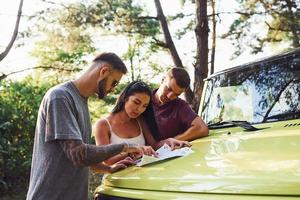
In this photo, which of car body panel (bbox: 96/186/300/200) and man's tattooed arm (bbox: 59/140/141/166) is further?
man's tattooed arm (bbox: 59/140/141/166)

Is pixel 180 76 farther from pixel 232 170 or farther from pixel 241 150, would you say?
pixel 232 170

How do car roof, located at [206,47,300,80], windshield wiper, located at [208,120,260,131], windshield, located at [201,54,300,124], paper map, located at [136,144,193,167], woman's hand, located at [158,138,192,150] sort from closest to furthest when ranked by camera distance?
paper map, located at [136,144,193,167] → woman's hand, located at [158,138,192,150] → windshield wiper, located at [208,120,260,131] → windshield, located at [201,54,300,124] → car roof, located at [206,47,300,80]

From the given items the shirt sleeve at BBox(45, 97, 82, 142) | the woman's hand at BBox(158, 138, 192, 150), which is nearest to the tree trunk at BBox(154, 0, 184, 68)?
the woman's hand at BBox(158, 138, 192, 150)

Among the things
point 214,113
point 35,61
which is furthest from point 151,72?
point 214,113

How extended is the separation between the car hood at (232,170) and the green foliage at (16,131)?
642 centimetres

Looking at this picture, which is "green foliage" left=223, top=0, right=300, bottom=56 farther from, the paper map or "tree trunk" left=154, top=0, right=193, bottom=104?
the paper map

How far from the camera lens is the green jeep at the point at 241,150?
1.73 m

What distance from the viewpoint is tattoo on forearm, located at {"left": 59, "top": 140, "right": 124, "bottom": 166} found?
2.20m

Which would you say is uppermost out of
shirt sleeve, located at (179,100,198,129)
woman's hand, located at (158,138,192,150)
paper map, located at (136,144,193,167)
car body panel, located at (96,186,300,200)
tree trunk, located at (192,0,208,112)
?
tree trunk, located at (192,0,208,112)

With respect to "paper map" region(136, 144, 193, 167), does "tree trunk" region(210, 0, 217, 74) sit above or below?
above

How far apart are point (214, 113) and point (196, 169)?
6.12ft

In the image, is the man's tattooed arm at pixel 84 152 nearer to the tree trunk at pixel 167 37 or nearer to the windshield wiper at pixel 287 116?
the windshield wiper at pixel 287 116

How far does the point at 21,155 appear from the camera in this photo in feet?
29.1

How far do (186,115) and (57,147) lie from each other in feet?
4.80
